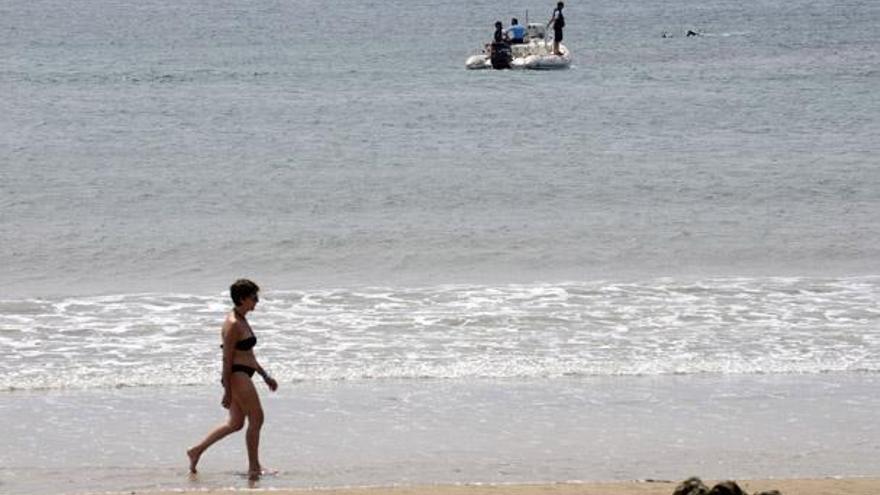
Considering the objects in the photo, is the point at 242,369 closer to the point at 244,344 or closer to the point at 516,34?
the point at 244,344

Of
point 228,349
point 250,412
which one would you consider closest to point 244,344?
point 228,349

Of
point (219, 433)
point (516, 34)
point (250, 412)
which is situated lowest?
point (219, 433)

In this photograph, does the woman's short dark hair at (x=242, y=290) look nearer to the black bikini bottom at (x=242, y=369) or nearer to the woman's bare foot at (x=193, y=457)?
the black bikini bottom at (x=242, y=369)

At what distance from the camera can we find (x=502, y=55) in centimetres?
4888

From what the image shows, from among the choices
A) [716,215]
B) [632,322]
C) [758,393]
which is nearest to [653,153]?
[716,215]

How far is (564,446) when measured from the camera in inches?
468

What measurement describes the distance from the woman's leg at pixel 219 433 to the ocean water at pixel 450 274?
0.56 ft

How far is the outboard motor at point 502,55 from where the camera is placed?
160 feet

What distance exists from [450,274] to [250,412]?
918cm

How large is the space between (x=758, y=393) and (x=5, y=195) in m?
16.6

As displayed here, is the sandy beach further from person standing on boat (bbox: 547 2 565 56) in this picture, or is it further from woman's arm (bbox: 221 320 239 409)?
person standing on boat (bbox: 547 2 565 56)

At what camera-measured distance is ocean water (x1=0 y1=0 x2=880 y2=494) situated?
39.7 ft

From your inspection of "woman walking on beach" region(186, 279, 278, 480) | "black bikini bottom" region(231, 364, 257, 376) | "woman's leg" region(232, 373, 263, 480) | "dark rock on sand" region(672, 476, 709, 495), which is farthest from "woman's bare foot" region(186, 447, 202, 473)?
"dark rock on sand" region(672, 476, 709, 495)

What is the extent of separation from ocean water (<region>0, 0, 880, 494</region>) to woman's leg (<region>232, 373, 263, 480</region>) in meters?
0.20
